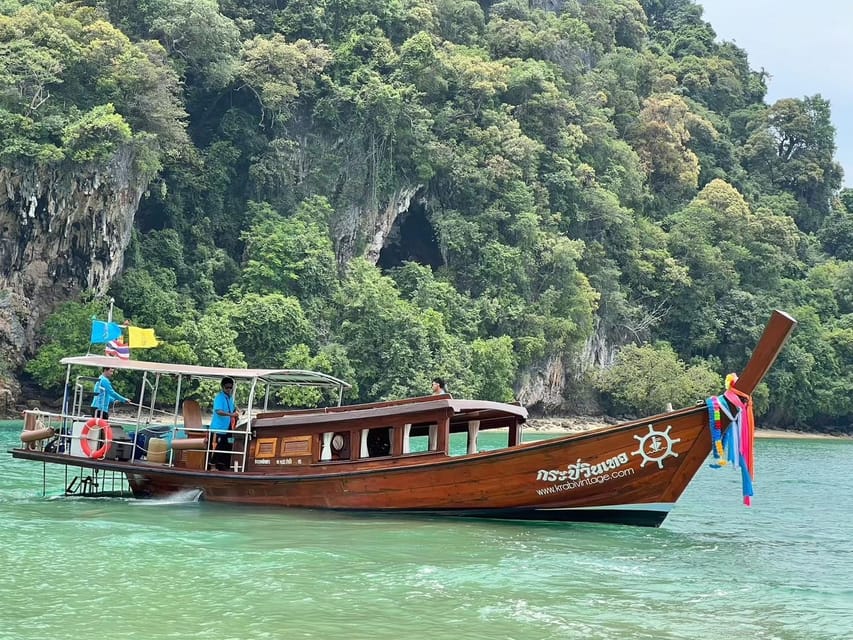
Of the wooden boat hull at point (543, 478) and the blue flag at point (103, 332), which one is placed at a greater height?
the blue flag at point (103, 332)

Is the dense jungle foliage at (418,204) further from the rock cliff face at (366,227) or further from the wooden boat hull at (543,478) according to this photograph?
the wooden boat hull at (543,478)

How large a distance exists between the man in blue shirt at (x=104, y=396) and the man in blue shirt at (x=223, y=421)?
1.33m

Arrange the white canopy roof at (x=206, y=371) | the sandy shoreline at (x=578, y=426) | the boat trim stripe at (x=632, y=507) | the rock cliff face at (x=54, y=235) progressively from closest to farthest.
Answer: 1. the boat trim stripe at (x=632, y=507)
2. the white canopy roof at (x=206, y=371)
3. the rock cliff face at (x=54, y=235)
4. the sandy shoreline at (x=578, y=426)

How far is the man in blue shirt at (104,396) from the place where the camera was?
591 inches

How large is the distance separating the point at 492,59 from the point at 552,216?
10.8 metres

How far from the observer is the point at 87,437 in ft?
50.0

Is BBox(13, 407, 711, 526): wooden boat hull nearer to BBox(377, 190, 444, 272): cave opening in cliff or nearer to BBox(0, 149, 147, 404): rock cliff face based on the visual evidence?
BBox(0, 149, 147, 404): rock cliff face

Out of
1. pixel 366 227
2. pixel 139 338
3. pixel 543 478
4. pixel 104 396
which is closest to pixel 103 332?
pixel 139 338

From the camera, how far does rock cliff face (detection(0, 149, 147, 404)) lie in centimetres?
3509

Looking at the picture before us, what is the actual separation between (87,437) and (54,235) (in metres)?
23.1

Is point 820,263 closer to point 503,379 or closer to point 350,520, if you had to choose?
point 503,379

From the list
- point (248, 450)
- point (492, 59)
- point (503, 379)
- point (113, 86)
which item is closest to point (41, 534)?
point (248, 450)

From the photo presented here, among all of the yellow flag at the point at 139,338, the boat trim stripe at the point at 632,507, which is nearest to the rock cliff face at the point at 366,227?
the yellow flag at the point at 139,338

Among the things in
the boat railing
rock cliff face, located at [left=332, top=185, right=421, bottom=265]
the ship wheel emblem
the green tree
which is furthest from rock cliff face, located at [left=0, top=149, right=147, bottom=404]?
the ship wheel emblem
